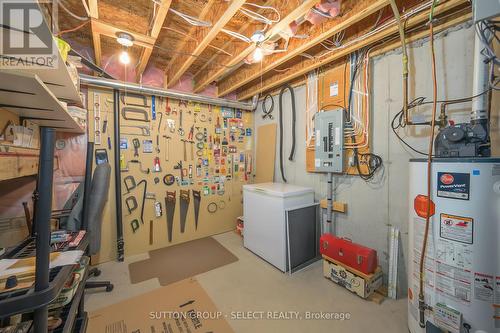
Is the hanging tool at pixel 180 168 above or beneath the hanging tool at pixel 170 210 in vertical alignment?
above

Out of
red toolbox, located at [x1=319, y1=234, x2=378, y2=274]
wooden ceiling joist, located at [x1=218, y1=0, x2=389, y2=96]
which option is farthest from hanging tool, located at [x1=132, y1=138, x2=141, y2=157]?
red toolbox, located at [x1=319, y1=234, x2=378, y2=274]

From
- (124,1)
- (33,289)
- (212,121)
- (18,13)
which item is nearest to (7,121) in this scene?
(18,13)

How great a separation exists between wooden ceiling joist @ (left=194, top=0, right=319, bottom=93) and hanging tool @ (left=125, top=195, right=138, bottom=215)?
205 cm

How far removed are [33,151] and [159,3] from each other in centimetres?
160

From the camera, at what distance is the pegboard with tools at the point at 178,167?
2.95 m

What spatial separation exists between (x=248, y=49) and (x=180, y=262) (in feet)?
9.14

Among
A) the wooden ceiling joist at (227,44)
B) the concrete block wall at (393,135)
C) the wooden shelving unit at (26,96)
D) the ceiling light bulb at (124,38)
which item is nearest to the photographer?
the wooden shelving unit at (26,96)

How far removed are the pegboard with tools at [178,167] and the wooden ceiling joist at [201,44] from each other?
47 centimetres

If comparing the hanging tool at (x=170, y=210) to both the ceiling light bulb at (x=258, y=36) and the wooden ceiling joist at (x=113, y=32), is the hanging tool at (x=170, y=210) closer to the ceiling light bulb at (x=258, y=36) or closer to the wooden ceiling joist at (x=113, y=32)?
the wooden ceiling joist at (x=113, y=32)

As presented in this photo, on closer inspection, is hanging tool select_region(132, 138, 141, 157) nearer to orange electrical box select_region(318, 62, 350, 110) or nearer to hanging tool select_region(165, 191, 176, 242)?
hanging tool select_region(165, 191, 176, 242)

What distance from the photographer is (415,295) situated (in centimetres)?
149

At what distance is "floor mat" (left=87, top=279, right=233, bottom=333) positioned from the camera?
1673 mm

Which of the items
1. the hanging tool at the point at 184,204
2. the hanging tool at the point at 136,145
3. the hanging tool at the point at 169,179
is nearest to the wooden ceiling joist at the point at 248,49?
the hanging tool at the point at 136,145

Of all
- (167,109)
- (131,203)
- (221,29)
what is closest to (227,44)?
(221,29)
